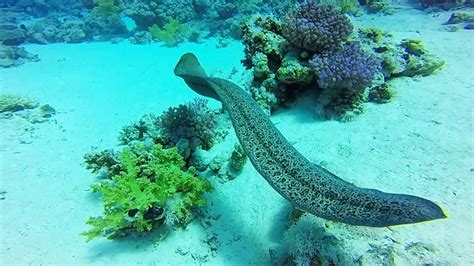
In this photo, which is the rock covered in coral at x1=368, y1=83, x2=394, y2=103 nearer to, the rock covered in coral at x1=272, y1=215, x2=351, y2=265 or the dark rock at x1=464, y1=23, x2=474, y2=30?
the rock covered in coral at x1=272, y1=215, x2=351, y2=265

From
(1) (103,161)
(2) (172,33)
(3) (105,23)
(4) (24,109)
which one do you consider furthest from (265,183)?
(3) (105,23)

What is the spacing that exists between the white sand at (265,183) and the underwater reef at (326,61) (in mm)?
305

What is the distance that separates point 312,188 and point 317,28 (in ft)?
11.6

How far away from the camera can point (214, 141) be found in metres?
5.53

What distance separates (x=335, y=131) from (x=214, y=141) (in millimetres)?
2353

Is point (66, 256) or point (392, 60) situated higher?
point (392, 60)

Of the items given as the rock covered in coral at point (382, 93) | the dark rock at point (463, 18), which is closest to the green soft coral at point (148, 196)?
the rock covered in coral at point (382, 93)

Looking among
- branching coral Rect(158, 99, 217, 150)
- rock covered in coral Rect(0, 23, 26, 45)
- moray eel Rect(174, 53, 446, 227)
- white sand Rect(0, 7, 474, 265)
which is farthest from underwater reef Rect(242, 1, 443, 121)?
rock covered in coral Rect(0, 23, 26, 45)

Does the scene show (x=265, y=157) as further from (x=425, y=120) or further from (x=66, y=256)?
(x=425, y=120)

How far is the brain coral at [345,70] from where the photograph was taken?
4770 millimetres

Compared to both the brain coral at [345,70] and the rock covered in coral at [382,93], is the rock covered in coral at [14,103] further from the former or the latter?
the rock covered in coral at [382,93]

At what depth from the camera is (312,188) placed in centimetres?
284

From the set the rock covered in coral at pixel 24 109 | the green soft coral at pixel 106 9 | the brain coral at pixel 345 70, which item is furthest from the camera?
the green soft coral at pixel 106 9

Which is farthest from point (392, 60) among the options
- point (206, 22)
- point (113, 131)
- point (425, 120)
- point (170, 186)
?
point (206, 22)
